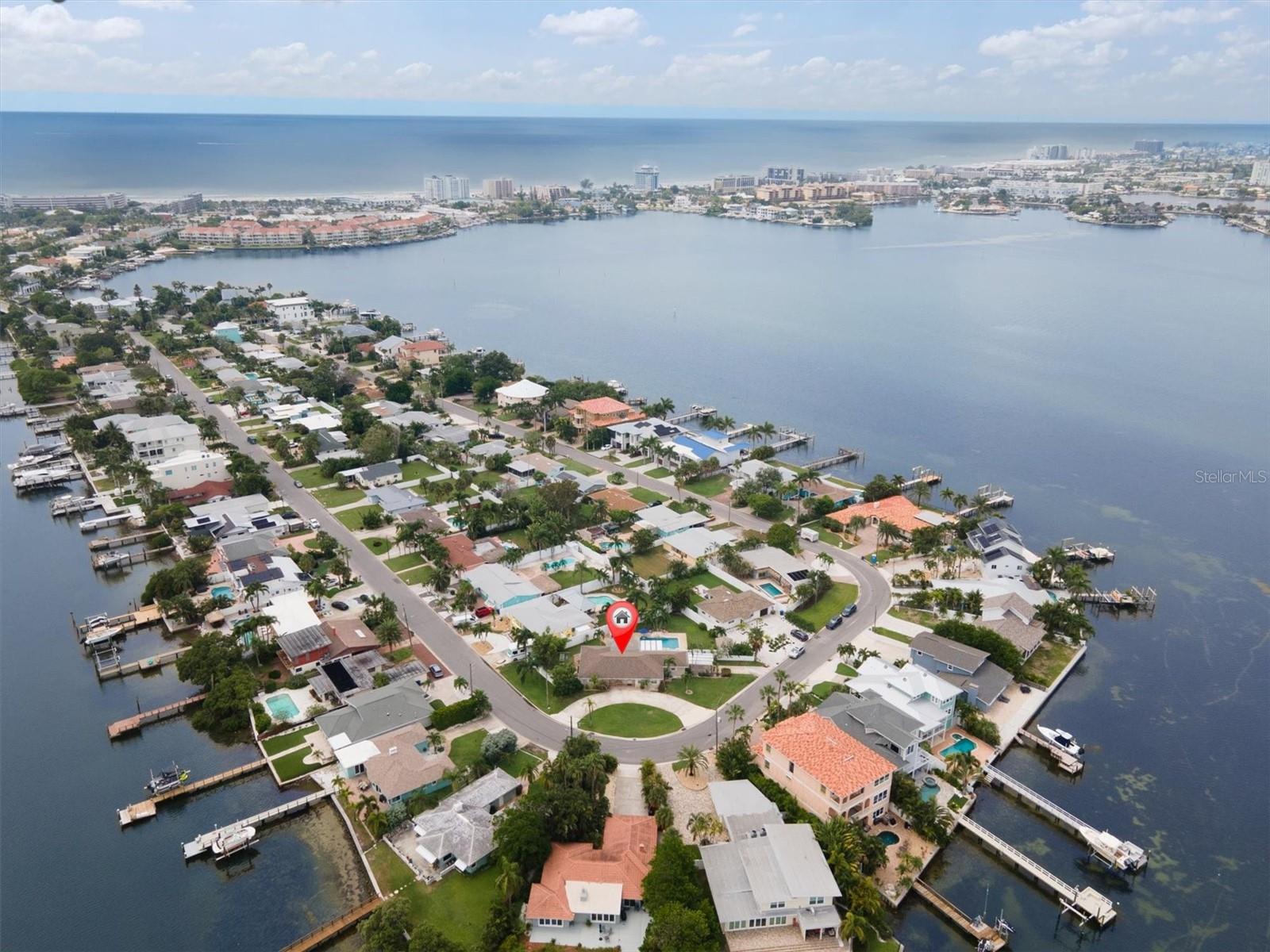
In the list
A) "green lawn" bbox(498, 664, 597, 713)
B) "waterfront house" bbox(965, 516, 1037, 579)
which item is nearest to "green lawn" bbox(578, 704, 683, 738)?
"green lawn" bbox(498, 664, 597, 713)

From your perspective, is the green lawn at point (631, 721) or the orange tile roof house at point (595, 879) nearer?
the orange tile roof house at point (595, 879)

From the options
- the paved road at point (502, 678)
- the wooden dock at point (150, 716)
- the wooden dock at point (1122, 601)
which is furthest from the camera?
the wooden dock at point (1122, 601)

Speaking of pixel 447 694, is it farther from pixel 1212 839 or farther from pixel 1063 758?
pixel 1212 839

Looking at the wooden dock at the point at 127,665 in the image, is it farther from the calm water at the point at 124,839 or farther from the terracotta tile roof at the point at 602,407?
the terracotta tile roof at the point at 602,407

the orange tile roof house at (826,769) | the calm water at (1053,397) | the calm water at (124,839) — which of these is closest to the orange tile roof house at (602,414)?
the calm water at (1053,397)

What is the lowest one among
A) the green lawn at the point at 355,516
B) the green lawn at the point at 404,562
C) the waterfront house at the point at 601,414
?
the green lawn at the point at 404,562

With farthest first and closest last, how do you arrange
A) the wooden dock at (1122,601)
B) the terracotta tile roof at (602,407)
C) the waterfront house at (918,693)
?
the terracotta tile roof at (602,407), the wooden dock at (1122,601), the waterfront house at (918,693)
